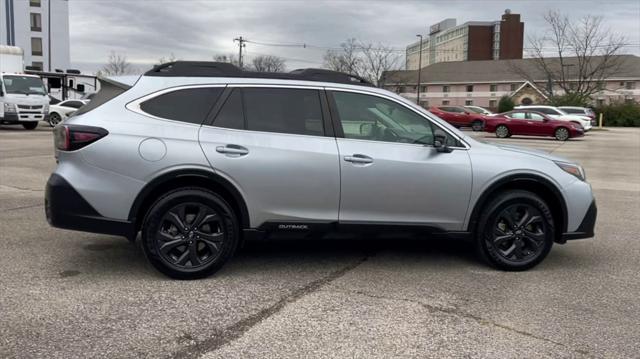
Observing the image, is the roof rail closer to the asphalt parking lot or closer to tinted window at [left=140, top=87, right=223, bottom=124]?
tinted window at [left=140, top=87, right=223, bottom=124]

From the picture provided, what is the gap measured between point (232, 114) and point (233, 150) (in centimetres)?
36

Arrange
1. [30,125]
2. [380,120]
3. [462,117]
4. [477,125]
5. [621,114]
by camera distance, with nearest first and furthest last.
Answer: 1. [380,120]
2. [30,125]
3. [477,125]
4. [462,117]
5. [621,114]

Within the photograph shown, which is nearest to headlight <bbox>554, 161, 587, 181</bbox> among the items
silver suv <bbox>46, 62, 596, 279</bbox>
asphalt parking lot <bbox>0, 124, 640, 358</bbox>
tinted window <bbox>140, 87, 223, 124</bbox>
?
silver suv <bbox>46, 62, 596, 279</bbox>

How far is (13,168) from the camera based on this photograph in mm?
11742

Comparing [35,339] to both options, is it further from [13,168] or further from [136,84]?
[13,168]

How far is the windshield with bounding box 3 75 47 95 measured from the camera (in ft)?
77.8

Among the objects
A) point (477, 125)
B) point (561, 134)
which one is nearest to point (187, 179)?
point (561, 134)

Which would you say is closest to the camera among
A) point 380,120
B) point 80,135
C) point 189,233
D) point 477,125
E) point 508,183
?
point 80,135

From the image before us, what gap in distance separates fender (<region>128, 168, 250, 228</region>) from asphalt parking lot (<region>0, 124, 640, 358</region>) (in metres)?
0.62

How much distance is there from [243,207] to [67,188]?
1.42 meters

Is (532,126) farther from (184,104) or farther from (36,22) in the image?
(36,22)

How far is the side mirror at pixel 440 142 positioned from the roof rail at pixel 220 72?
0.84 metres

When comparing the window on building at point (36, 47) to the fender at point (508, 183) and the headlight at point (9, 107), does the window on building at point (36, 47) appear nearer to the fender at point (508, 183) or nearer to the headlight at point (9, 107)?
the headlight at point (9, 107)

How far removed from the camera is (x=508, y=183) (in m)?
5.18
